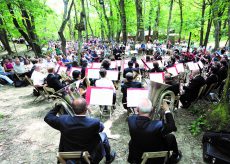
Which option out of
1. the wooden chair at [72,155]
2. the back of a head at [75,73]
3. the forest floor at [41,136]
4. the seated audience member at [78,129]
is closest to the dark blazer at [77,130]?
the seated audience member at [78,129]

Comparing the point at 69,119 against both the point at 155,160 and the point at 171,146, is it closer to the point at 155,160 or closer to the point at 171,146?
the point at 155,160

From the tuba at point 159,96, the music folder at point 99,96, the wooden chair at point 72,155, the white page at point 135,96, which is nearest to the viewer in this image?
the wooden chair at point 72,155

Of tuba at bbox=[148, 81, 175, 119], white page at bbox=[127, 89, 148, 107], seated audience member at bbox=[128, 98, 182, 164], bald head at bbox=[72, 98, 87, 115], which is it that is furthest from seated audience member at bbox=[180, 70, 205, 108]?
bald head at bbox=[72, 98, 87, 115]

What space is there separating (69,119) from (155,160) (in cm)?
161

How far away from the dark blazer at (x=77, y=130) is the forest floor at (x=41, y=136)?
1.61 meters

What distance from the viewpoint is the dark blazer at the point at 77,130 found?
3488 mm

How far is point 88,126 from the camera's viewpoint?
350 centimetres

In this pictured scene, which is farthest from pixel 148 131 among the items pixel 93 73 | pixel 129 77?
pixel 93 73

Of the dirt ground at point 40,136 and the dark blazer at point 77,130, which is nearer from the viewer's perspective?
the dark blazer at point 77,130

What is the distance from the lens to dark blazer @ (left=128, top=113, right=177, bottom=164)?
3459mm

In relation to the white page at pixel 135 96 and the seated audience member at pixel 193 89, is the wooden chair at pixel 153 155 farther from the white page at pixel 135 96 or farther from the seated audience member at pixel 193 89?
the seated audience member at pixel 193 89

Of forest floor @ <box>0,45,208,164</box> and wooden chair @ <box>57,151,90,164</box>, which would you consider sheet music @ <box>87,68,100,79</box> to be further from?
wooden chair @ <box>57,151,90,164</box>

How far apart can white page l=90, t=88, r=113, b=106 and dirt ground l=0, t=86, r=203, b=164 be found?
0.86 meters

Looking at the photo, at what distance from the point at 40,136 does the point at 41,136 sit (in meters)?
0.03
